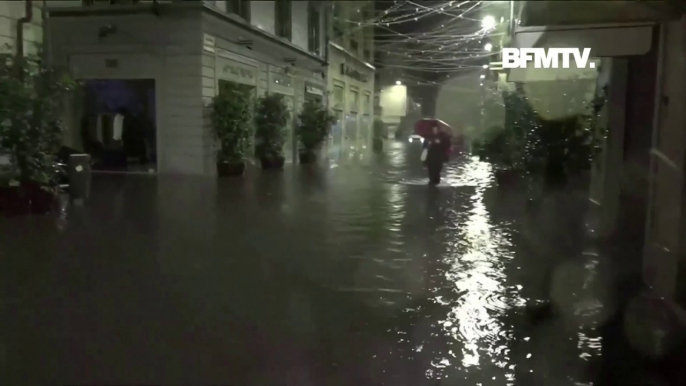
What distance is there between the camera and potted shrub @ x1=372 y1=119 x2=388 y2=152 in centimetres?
4469

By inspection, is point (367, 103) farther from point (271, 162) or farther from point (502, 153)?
point (502, 153)

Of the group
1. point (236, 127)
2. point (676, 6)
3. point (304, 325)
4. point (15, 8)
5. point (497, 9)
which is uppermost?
point (497, 9)

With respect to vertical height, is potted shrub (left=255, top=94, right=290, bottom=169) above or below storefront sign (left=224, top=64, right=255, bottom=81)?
below

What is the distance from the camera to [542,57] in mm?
10586

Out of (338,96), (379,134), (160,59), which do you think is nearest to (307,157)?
(338,96)

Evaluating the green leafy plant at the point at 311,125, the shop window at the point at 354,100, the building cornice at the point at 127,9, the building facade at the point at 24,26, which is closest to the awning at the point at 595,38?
the building facade at the point at 24,26

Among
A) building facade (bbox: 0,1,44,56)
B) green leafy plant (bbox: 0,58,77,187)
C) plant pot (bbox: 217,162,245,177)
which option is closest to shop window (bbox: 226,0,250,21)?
plant pot (bbox: 217,162,245,177)

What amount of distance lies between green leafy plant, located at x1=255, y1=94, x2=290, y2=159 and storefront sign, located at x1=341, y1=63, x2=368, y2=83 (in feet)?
47.8

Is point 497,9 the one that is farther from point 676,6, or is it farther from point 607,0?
point 676,6

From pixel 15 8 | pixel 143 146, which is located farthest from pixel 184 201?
pixel 143 146

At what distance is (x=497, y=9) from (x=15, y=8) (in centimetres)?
1409

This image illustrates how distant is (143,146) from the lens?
19.8 meters

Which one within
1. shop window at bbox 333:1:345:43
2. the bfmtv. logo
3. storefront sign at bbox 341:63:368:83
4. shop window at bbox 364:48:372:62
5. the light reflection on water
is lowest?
the light reflection on water

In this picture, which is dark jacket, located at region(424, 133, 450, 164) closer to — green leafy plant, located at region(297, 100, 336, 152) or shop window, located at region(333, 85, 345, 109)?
green leafy plant, located at region(297, 100, 336, 152)
